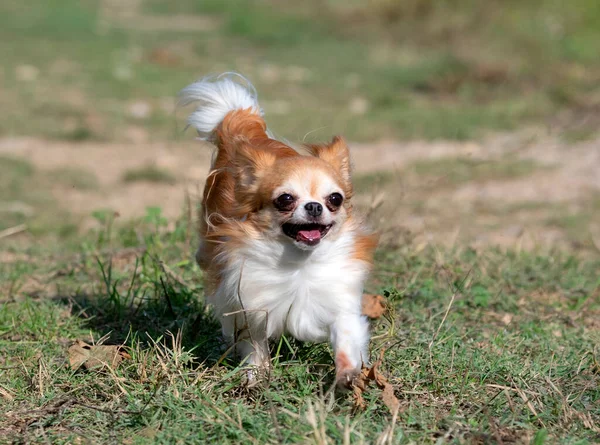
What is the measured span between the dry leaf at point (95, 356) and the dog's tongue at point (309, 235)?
0.92 metres

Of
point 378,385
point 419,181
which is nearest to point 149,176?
point 419,181

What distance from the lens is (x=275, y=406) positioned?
3.30 meters

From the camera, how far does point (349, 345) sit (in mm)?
3328

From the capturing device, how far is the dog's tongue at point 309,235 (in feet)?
10.7

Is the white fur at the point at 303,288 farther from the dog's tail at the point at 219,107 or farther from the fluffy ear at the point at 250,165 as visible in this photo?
the dog's tail at the point at 219,107

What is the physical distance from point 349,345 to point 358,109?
850 cm

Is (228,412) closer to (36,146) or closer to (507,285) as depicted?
(507,285)

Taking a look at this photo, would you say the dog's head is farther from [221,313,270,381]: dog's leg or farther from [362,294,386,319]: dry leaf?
[362,294,386,319]: dry leaf

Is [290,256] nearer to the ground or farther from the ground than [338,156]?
nearer to the ground

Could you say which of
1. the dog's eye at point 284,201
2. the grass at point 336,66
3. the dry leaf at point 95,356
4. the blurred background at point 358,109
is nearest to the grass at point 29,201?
the blurred background at point 358,109

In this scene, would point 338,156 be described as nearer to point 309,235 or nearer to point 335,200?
point 335,200

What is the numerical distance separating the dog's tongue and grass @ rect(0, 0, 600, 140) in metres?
4.97

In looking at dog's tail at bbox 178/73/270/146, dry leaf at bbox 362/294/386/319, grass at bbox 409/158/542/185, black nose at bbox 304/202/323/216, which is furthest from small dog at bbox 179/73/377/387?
grass at bbox 409/158/542/185

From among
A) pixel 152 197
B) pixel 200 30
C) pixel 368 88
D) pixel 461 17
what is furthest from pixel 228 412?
pixel 200 30
